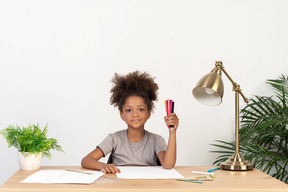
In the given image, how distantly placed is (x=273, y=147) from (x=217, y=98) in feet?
5.70

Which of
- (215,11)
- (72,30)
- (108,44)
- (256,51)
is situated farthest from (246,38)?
(72,30)

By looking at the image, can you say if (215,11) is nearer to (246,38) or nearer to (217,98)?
(246,38)

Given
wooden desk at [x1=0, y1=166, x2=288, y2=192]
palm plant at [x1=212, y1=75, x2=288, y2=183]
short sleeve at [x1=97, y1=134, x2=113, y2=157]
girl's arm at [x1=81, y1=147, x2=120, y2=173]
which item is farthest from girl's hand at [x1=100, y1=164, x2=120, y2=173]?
palm plant at [x1=212, y1=75, x2=288, y2=183]

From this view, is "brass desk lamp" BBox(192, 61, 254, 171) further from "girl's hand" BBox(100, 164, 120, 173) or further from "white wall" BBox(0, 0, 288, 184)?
"white wall" BBox(0, 0, 288, 184)

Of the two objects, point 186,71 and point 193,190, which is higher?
point 186,71

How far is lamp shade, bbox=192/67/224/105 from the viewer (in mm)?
1946

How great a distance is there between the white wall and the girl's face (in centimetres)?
137

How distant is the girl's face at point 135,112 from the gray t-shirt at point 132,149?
115 millimetres

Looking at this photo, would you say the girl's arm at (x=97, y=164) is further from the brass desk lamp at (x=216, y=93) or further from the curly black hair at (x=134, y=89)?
the brass desk lamp at (x=216, y=93)

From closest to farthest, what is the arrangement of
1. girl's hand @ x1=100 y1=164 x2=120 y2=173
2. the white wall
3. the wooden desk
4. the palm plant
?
the wooden desk → girl's hand @ x1=100 y1=164 x2=120 y2=173 → the palm plant → the white wall

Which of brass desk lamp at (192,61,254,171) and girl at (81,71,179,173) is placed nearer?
brass desk lamp at (192,61,254,171)

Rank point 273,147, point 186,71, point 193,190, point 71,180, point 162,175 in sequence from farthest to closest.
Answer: point 186,71 < point 273,147 < point 162,175 < point 71,180 < point 193,190

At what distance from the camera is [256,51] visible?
3871 millimetres

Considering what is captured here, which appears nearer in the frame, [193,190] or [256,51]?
[193,190]
